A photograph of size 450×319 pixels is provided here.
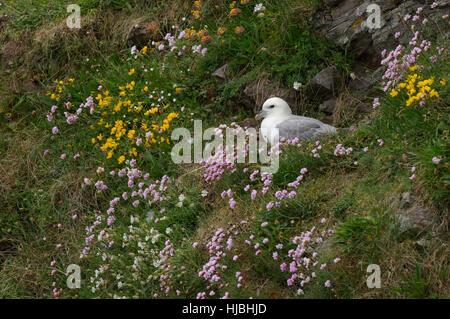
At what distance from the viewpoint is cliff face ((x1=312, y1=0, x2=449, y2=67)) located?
6.39 m

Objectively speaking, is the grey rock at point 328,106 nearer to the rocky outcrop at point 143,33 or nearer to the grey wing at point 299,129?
the grey wing at point 299,129

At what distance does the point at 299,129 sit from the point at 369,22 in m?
1.61

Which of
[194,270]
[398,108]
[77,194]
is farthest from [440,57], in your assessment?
[77,194]

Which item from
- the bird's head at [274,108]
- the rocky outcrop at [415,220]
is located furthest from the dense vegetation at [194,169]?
the bird's head at [274,108]

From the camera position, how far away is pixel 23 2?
9.21 meters

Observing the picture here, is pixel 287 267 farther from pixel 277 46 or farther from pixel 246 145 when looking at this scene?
pixel 277 46

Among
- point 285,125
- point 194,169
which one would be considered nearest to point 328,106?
point 285,125

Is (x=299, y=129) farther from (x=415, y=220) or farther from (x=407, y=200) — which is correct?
(x=415, y=220)

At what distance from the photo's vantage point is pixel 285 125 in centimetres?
604

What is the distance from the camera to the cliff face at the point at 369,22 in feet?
21.0

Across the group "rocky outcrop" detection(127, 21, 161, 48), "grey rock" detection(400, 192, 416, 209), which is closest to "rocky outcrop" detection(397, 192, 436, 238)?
"grey rock" detection(400, 192, 416, 209)

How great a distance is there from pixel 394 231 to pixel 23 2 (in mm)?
7068

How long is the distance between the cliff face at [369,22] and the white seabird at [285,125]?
115cm

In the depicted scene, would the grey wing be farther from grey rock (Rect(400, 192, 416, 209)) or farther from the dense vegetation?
grey rock (Rect(400, 192, 416, 209))
